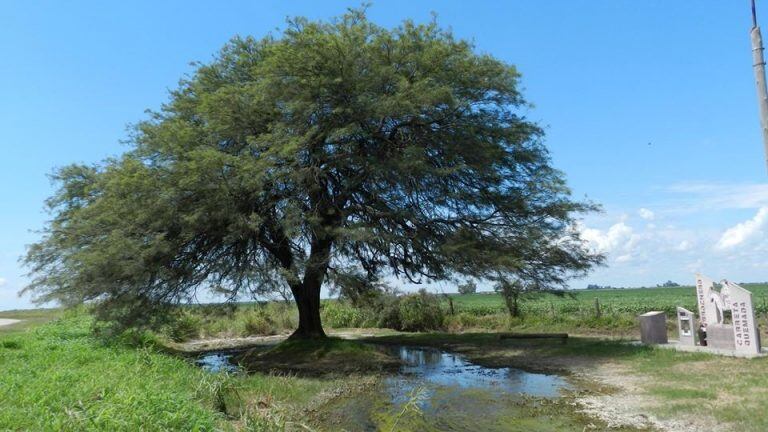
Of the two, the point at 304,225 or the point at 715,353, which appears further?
the point at 304,225

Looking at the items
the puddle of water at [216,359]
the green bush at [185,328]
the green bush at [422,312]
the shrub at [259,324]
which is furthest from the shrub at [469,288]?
the shrub at [259,324]

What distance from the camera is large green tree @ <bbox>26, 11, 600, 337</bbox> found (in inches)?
719

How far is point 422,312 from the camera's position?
109ft

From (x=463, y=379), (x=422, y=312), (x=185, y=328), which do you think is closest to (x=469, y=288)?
(x=463, y=379)

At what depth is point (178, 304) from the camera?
2088 centimetres

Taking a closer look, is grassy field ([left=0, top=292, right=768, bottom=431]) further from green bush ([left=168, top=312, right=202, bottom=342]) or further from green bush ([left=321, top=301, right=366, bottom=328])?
green bush ([left=321, top=301, right=366, bottom=328])

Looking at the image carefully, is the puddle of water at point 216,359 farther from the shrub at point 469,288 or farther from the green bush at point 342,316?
the green bush at point 342,316

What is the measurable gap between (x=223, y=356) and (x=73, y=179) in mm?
9695

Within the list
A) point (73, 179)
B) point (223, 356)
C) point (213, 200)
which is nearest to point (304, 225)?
point (213, 200)

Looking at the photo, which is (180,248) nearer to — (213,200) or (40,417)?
(213,200)

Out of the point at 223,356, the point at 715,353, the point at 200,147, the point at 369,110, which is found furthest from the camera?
the point at 223,356

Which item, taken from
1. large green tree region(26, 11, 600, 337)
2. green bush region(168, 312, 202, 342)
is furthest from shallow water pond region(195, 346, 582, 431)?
green bush region(168, 312, 202, 342)

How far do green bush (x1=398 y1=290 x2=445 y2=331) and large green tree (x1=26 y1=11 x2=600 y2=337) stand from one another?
36.9ft

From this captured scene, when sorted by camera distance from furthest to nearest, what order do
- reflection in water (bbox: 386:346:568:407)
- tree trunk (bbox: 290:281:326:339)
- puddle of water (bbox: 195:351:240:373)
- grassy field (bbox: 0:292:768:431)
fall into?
tree trunk (bbox: 290:281:326:339)
puddle of water (bbox: 195:351:240:373)
reflection in water (bbox: 386:346:568:407)
grassy field (bbox: 0:292:768:431)
